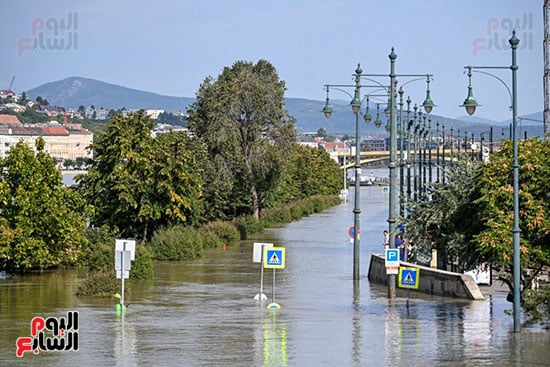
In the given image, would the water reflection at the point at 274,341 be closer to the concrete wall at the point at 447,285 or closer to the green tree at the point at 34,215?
the concrete wall at the point at 447,285

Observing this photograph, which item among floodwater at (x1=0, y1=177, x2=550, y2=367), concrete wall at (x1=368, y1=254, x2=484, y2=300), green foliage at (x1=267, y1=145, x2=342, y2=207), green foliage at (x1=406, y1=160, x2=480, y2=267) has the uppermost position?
green foliage at (x1=267, y1=145, x2=342, y2=207)

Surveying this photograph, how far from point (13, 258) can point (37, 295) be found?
33.6 feet

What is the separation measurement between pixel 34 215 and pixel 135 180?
8.11m

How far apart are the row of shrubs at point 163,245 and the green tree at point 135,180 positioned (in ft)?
4.31

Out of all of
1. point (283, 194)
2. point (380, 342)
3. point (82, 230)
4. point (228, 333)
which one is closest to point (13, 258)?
point (82, 230)

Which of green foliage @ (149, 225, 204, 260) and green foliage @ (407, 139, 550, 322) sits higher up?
green foliage @ (407, 139, 550, 322)

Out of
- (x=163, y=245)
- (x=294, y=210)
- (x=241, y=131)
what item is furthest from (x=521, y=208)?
(x=294, y=210)

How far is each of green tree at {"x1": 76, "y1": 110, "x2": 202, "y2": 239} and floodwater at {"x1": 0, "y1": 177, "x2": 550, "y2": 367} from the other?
952 centimetres

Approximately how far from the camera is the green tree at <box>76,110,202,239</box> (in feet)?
189

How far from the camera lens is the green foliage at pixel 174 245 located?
5660 cm

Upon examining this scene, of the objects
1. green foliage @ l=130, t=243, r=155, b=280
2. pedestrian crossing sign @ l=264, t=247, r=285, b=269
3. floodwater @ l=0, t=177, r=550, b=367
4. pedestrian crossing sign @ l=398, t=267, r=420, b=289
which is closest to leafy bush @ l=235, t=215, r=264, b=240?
floodwater @ l=0, t=177, r=550, b=367

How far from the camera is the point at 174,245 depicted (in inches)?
2247

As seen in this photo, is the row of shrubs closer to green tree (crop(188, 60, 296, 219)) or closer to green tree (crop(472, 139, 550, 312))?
green tree (crop(188, 60, 296, 219))

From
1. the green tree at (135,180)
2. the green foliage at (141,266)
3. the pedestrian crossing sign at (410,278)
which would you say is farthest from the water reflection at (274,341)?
the green tree at (135,180)
